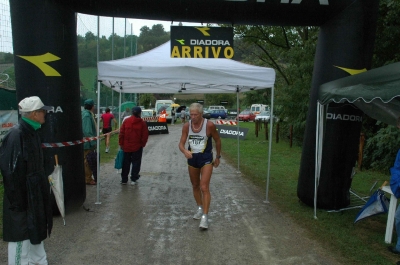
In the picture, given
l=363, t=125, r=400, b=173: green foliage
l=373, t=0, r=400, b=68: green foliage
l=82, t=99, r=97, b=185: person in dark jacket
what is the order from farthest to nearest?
l=373, t=0, r=400, b=68: green foliage → l=363, t=125, r=400, b=173: green foliage → l=82, t=99, r=97, b=185: person in dark jacket

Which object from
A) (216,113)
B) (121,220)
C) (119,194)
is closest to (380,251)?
(121,220)

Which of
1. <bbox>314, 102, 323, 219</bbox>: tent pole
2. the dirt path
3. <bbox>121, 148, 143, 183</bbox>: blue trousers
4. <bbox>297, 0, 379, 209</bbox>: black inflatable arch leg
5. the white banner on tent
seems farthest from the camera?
the white banner on tent

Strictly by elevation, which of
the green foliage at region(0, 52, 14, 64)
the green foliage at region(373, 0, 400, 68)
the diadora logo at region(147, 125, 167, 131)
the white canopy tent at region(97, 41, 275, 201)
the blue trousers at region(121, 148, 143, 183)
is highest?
the green foliage at region(373, 0, 400, 68)

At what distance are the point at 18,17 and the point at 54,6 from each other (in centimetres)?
57

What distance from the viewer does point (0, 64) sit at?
1080cm

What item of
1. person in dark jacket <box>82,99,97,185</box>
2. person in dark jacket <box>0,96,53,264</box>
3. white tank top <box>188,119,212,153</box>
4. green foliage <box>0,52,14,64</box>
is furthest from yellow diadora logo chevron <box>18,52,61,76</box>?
green foliage <box>0,52,14,64</box>

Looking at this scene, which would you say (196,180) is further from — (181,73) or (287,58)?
(287,58)

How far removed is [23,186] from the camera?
368 centimetres

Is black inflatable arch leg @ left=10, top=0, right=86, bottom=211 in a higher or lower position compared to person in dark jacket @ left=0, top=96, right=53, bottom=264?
higher

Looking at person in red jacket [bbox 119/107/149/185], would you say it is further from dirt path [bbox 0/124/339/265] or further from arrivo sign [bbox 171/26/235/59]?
arrivo sign [bbox 171/26/235/59]

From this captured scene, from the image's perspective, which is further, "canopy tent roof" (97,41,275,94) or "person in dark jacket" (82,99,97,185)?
"person in dark jacket" (82,99,97,185)

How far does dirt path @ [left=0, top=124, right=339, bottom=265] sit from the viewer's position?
4781 millimetres

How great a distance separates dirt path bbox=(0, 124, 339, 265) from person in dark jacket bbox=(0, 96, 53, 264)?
3.01 feet

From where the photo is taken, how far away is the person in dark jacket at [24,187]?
362 cm
